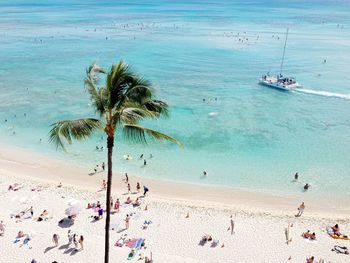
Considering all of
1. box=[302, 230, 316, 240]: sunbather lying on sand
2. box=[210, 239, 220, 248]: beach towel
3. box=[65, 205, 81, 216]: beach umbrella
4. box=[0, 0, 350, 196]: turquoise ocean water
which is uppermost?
box=[0, 0, 350, 196]: turquoise ocean water

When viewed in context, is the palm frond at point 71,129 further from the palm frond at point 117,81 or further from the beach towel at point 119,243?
the beach towel at point 119,243

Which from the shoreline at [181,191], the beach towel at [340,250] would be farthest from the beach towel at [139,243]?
the beach towel at [340,250]

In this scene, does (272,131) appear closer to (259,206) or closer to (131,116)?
(259,206)

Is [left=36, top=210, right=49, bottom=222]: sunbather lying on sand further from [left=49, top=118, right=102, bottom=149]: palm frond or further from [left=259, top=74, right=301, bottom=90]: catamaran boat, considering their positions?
[left=259, top=74, right=301, bottom=90]: catamaran boat

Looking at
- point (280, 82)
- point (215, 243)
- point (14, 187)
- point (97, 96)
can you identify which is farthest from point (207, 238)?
point (280, 82)

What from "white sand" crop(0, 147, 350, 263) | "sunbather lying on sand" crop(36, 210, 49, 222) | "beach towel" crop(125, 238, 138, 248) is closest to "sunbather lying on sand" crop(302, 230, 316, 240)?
"white sand" crop(0, 147, 350, 263)

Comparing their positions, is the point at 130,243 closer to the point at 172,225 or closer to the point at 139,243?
the point at 139,243
